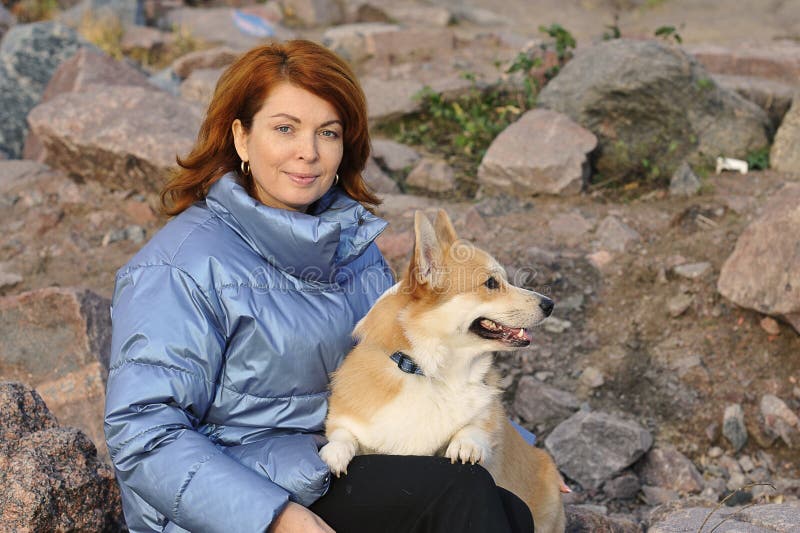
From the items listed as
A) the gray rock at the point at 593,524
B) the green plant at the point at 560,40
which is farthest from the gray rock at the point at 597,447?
the green plant at the point at 560,40

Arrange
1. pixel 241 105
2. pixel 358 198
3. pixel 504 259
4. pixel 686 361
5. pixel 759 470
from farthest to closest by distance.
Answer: pixel 504 259 < pixel 686 361 < pixel 759 470 < pixel 358 198 < pixel 241 105

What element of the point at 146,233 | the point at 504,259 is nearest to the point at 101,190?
the point at 146,233

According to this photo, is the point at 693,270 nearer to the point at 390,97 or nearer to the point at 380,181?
the point at 380,181

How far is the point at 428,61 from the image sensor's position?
11.2 metres

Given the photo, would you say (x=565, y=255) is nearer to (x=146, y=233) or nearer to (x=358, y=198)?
(x=358, y=198)

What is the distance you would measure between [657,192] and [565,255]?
1.20 m

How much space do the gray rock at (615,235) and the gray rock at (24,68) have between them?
20.0 feet

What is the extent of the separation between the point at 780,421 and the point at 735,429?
255 millimetres

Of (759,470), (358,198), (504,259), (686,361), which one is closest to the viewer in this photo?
(358,198)

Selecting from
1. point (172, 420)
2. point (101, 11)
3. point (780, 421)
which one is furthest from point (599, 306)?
point (101, 11)

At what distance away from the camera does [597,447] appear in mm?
4812

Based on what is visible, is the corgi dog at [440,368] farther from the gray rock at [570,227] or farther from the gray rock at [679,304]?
the gray rock at [570,227]

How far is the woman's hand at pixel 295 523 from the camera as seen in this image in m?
2.60

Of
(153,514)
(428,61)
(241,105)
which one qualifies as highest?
(241,105)
